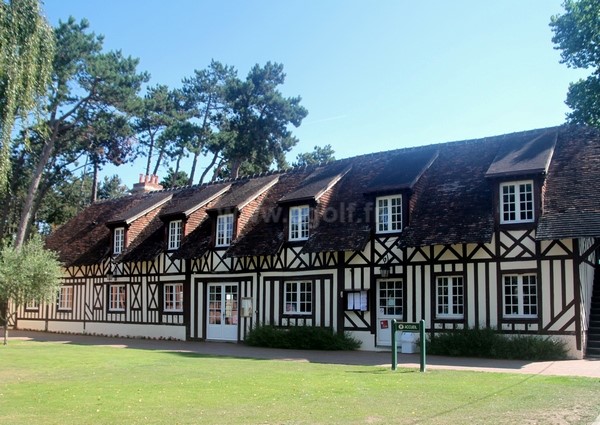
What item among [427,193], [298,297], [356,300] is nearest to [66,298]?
[298,297]

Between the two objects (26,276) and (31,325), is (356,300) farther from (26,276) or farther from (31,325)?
(31,325)

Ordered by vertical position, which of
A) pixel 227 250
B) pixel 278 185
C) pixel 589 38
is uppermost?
pixel 589 38

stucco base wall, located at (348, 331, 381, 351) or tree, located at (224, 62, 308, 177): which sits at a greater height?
tree, located at (224, 62, 308, 177)

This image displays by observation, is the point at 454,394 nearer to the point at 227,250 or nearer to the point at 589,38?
the point at 227,250

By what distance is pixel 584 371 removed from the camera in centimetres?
1441

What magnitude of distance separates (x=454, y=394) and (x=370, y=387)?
167cm

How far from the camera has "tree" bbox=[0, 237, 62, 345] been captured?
2291 cm

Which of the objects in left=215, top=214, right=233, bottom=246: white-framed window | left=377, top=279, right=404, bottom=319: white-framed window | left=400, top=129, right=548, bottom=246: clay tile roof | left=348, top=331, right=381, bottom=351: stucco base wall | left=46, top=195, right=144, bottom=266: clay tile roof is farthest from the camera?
left=46, top=195, right=144, bottom=266: clay tile roof

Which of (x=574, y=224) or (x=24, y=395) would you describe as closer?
(x=24, y=395)

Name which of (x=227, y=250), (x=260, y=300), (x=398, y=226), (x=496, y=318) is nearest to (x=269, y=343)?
(x=260, y=300)

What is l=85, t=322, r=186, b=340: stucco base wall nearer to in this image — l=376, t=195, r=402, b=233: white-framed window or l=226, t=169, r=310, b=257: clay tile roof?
l=226, t=169, r=310, b=257: clay tile roof

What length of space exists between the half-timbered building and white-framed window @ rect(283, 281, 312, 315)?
5 cm

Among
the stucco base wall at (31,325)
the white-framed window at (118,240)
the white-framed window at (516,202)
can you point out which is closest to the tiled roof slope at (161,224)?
the white-framed window at (118,240)

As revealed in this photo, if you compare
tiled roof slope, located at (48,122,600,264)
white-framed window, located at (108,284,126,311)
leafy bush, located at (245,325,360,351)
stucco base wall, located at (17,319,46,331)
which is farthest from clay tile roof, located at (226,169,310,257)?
stucco base wall, located at (17,319,46,331)
